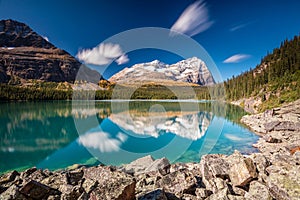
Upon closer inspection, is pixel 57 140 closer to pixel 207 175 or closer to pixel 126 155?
pixel 126 155

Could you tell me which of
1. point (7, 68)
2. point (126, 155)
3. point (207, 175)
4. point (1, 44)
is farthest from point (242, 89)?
point (1, 44)

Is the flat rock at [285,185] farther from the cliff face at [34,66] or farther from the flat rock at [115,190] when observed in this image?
the cliff face at [34,66]

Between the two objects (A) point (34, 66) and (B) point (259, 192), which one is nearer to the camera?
(B) point (259, 192)


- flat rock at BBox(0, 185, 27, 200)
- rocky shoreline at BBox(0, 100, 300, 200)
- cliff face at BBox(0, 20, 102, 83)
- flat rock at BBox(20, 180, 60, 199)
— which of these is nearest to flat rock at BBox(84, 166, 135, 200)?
rocky shoreline at BBox(0, 100, 300, 200)

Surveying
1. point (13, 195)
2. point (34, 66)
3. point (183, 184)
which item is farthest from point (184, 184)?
point (34, 66)

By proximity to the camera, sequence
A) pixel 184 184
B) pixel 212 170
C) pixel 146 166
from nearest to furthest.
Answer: pixel 184 184
pixel 212 170
pixel 146 166

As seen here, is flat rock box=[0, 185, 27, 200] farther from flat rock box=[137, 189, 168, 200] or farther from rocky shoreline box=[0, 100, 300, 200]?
flat rock box=[137, 189, 168, 200]

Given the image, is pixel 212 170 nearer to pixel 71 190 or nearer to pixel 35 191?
pixel 71 190

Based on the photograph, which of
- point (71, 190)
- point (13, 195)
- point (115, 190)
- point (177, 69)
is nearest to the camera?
point (115, 190)

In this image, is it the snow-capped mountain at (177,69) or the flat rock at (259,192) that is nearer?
the flat rock at (259,192)

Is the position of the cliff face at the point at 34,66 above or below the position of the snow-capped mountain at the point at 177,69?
above

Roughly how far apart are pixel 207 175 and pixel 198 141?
28.5 feet

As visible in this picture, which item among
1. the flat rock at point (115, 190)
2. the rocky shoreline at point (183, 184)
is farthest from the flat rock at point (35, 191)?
the flat rock at point (115, 190)

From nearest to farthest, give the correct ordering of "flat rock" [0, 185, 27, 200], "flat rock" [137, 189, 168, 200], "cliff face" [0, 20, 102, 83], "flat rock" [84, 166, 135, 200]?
"flat rock" [84, 166, 135, 200] < "flat rock" [0, 185, 27, 200] < "flat rock" [137, 189, 168, 200] < "cliff face" [0, 20, 102, 83]
